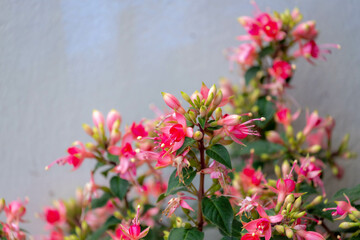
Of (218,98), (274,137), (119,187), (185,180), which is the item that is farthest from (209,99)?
(274,137)

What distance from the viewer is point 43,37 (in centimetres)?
119

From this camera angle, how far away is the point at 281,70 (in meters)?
1.15

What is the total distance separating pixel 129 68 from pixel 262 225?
0.85 metres

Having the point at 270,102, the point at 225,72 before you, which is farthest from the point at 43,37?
the point at 270,102

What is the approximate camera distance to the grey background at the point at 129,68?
4.07 feet

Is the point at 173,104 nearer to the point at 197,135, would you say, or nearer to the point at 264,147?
the point at 197,135

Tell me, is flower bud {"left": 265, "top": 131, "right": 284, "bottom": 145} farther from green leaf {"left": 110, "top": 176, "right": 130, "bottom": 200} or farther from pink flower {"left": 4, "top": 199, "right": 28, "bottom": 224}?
pink flower {"left": 4, "top": 199, "right": 28, "bottom": 224}

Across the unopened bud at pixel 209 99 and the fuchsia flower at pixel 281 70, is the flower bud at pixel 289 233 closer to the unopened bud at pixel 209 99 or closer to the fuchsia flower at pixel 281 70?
the unopened bud at pixel 209 99

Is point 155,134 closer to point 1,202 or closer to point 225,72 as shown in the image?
point 1,202

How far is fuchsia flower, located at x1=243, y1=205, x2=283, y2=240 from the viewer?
0.64 metres

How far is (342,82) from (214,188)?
834 millimetres

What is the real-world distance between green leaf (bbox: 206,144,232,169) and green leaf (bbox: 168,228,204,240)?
0.46 ft

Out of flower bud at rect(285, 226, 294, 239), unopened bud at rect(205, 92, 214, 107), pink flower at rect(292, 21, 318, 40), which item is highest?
pink flower at rect(292, 21, 318, 40)

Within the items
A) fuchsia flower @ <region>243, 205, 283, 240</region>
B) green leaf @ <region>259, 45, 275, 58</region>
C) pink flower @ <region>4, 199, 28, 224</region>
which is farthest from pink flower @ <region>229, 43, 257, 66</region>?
pink flower @ <region>4, 199, 28, 224</region>
